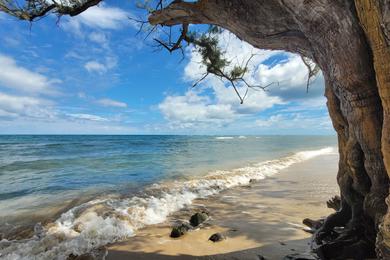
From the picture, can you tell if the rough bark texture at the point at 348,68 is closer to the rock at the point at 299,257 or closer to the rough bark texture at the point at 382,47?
the rough bark texture at the point at 382,47

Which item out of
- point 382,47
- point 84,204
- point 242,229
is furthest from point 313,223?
point 84,204

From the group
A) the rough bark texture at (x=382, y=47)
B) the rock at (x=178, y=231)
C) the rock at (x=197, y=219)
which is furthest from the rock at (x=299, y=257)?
the rock at (x=197, y=219)

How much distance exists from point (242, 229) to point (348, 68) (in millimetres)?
3677

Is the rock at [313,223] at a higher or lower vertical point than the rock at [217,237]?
higher

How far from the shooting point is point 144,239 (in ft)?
16.8

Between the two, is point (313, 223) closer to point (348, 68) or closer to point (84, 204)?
point (348, 68)

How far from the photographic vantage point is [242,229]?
17.6ft

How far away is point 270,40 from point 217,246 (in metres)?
3.21

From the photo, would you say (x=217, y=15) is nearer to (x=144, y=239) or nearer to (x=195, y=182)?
(x=144, y=239)

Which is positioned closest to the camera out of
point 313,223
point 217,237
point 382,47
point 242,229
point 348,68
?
point 382,47

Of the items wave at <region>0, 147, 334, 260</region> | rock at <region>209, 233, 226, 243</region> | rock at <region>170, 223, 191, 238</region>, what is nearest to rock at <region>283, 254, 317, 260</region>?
rock at <region>209, 233, 226, 243</region>

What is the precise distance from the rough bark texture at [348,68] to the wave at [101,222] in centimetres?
365

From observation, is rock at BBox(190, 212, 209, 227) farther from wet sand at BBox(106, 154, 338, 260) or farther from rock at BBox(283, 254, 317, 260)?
rock at BBox(283, 254, 317, 260)

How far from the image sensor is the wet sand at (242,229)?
169 inches
